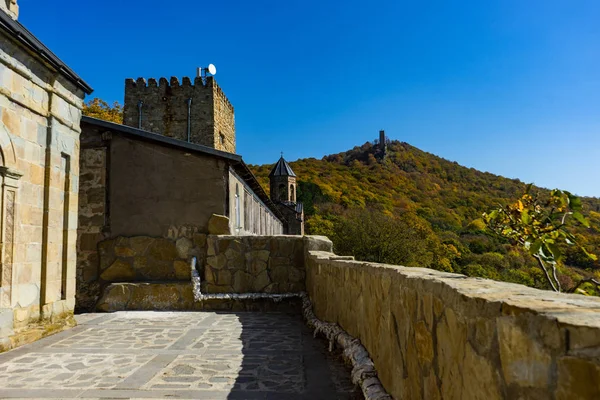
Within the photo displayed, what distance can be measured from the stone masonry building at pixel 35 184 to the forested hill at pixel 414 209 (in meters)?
6.33

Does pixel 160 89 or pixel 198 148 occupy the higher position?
pixel 160 89

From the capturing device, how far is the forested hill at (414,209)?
25641 mm

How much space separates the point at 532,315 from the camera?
4.32 feet

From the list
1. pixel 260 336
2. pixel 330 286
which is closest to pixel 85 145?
pixel 260 336

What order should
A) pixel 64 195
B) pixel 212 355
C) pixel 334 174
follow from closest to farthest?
pixel 212 355 < pixel 64 195 < pixel 334 174

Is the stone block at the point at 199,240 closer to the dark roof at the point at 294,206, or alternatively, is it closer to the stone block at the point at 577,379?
the stone block at the point at 577,379

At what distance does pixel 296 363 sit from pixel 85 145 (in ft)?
22.8

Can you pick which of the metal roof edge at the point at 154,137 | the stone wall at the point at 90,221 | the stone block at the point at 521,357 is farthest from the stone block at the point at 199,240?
the stone block at the point at 521,357

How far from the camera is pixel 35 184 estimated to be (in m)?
6.18

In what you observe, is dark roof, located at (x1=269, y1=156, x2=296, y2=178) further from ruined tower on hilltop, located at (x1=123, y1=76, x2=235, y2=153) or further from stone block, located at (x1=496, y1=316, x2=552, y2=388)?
stone block, located at (x1=496, y1=316, x2=552, y2=388)

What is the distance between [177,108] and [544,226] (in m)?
27.6

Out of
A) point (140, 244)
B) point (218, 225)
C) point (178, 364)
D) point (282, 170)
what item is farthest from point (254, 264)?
point (282, 170)

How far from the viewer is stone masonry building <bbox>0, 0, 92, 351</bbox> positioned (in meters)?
5.52

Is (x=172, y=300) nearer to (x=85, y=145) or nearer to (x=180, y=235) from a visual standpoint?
(x=180, y=235)
